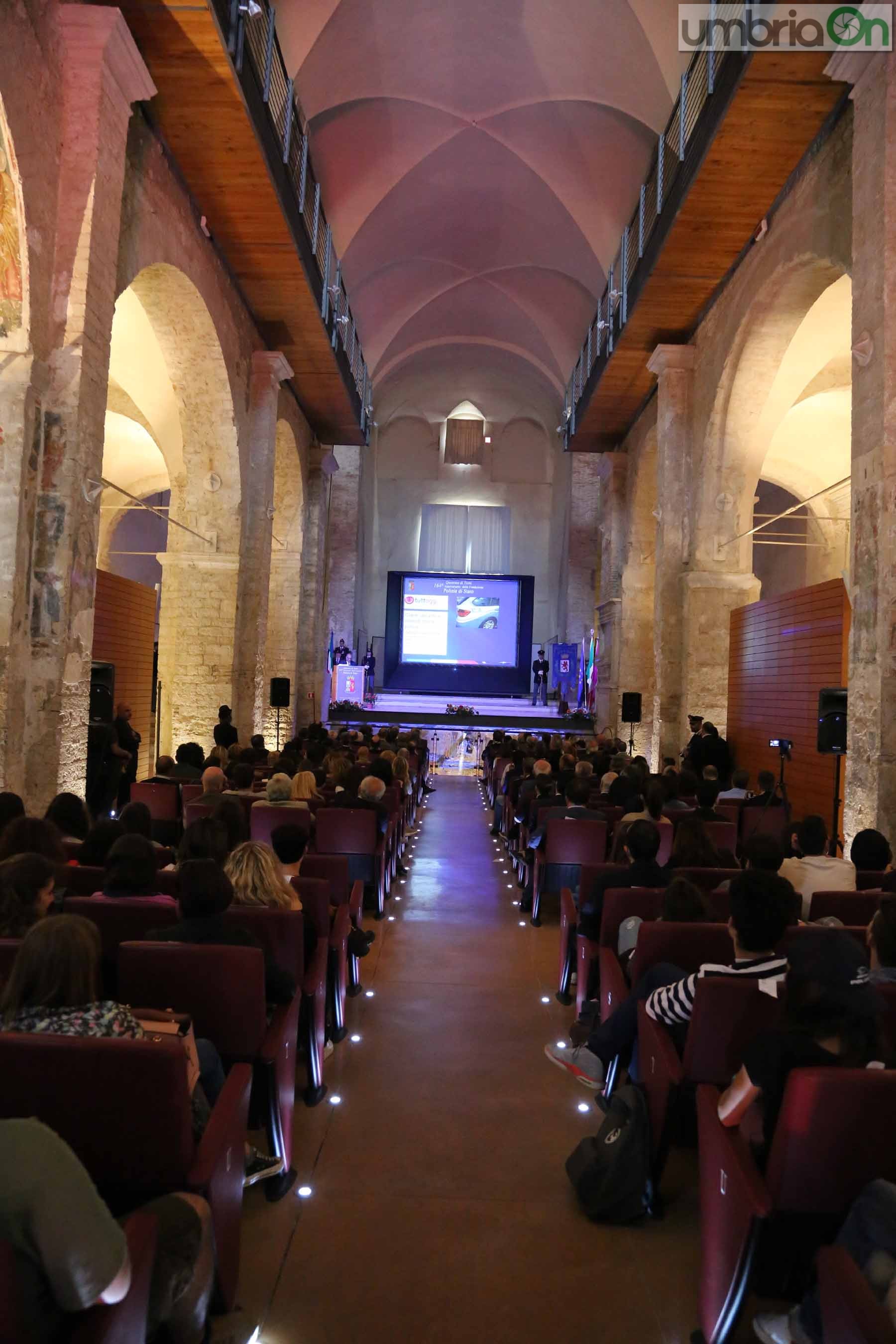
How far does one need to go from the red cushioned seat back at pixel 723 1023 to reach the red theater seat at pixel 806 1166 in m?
0.51

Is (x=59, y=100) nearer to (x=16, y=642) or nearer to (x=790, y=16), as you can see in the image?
(x=16, y=642)

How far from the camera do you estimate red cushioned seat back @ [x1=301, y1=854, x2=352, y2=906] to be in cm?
480

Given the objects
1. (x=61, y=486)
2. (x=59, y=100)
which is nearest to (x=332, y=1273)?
(x=61, y=486)

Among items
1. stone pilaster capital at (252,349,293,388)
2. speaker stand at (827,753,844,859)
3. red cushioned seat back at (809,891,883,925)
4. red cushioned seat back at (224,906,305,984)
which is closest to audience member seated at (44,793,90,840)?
red cushioned seat back at (224,906,305,984)

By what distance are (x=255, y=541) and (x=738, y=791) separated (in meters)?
7.55

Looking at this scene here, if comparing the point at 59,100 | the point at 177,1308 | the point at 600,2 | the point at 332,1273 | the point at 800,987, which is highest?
the point at 600,2

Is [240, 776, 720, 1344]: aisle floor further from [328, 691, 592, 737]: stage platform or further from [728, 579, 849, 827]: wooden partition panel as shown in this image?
[328, 691, 592, 737]: stage platform

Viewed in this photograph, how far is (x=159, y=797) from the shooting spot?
710 centimetres

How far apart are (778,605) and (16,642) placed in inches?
318

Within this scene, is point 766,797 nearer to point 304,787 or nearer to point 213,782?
point 304,787

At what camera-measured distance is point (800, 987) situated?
2.13 metres

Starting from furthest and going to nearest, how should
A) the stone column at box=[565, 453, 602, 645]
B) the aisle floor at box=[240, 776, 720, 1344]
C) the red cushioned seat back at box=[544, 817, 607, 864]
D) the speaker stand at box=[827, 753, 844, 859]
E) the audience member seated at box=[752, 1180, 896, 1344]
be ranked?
the stone column at box=[565, 453, 602, 645] < the speaker stand at box=[827, 753, 844, 859] < the red cushioned seat back at box=[544, 817, 607, 864] < the aisle floor at box=[240, 776, 720, 1344] < the audience member seated at box=[752, 1180, 896, 1344]

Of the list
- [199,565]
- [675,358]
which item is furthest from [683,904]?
[675,358]

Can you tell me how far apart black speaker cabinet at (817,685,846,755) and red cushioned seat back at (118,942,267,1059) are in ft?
18.0
